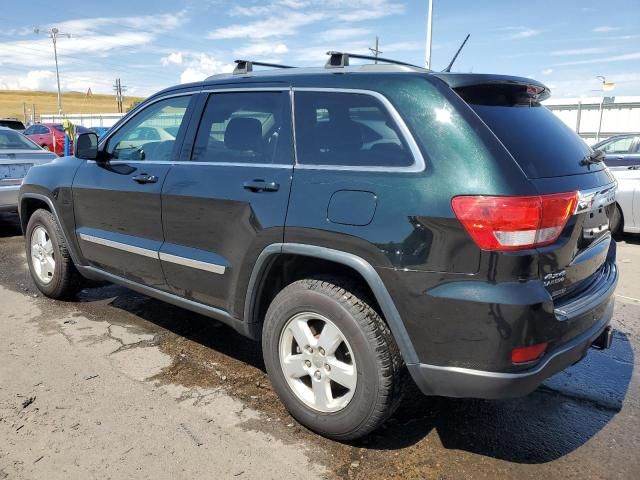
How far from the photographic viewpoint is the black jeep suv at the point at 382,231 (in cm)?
226

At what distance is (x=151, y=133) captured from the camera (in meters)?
4.00

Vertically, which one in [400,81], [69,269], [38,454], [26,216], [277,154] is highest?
[400,81]

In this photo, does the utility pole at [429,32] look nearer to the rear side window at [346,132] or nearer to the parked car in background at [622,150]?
the parked car in background at [622,150]

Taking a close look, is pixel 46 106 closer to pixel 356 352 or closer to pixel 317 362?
pixel 317 362

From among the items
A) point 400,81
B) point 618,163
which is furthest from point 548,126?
point 618,163

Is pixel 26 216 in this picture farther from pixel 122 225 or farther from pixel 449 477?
pixel 449 477

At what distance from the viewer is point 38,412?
306cm

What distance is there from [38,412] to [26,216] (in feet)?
8.81

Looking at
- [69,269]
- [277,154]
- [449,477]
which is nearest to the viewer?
[449,477]

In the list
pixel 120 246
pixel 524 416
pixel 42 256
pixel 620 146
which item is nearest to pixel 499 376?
pixel 524 416

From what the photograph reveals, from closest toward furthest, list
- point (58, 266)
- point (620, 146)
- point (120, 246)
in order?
1. point (120, 246)
2. point (58, 266)
3. point (620, 146)

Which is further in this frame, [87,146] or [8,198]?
[8,198]

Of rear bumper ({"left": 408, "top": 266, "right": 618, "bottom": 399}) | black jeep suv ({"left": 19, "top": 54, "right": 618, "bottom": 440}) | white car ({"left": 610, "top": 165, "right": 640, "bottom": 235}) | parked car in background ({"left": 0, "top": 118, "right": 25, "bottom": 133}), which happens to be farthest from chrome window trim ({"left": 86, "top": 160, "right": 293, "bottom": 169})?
parked car in background ({"left": 0, "top": 118, "right": 25, "bottom": 133})

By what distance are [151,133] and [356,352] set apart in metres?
2.40
